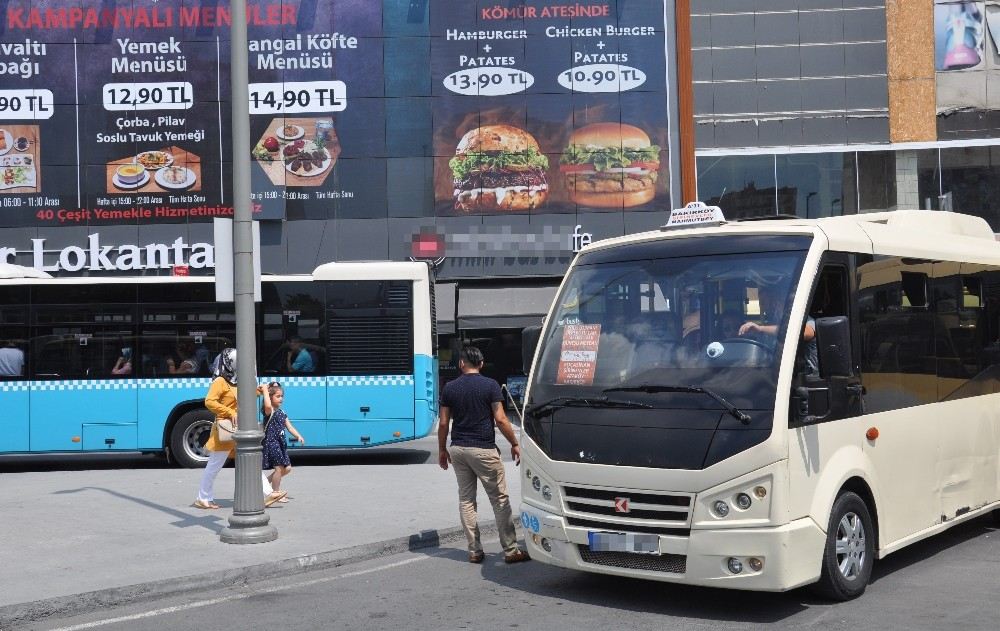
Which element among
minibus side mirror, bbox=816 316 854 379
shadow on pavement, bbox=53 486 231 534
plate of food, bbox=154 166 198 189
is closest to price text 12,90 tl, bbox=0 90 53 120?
plate of food, bbox=154 166 198 189

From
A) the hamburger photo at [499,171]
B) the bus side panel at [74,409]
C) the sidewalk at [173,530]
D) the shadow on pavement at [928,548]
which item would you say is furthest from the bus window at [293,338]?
the hamburger photo at [499,171]

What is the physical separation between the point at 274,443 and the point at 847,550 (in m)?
7.03

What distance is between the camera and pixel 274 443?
12461mm

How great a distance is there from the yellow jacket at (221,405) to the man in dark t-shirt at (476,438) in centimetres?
387

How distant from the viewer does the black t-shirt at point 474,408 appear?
350 inches

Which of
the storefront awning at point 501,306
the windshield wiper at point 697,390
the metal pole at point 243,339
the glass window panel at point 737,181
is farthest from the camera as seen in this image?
the glass window panel at point 737,181

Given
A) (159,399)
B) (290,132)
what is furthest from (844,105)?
(159,399)

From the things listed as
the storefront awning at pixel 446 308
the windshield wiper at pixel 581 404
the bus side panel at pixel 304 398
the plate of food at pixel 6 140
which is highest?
the plate of food at pixel 6 140

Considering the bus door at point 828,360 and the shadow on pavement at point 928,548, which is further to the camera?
the shadow on pavement at point 928,548

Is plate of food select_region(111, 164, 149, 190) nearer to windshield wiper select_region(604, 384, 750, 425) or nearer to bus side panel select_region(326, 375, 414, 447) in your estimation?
bus side panel select_region(326, 375, 414, 447)

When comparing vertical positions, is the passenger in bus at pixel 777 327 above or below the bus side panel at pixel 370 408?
above

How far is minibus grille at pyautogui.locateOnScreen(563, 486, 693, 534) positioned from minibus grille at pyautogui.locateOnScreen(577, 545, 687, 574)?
172 millimetres

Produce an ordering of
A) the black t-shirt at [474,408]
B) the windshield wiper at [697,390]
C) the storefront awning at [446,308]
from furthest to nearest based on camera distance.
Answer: the storefront awning at [446,308], the black t-shirt at [474,408], the windshield wiper at [697,390]

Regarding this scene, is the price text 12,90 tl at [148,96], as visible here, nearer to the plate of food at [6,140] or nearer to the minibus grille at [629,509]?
the plate of food at [6,140]
